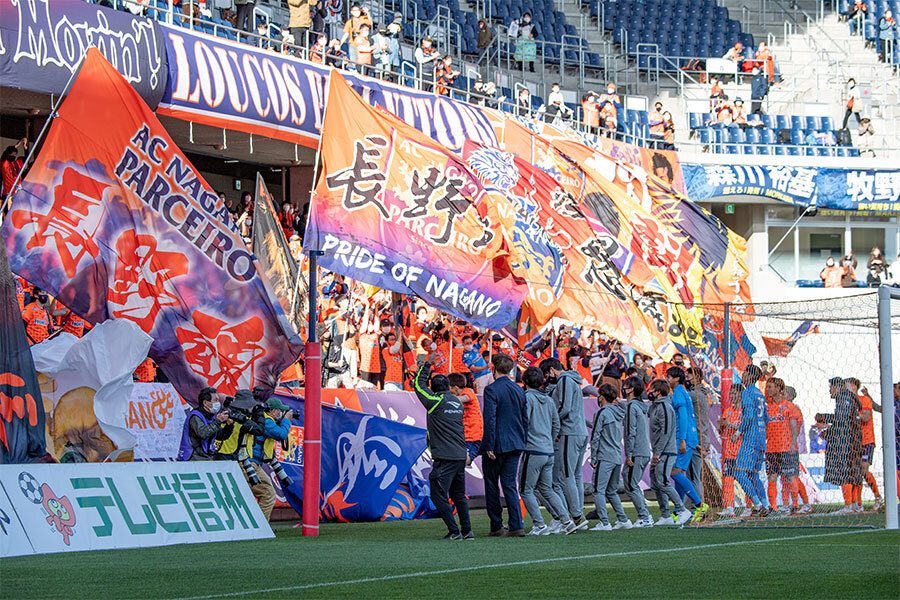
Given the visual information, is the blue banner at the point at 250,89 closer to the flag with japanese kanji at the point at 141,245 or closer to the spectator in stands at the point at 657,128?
the flag with japanese kanji at the point at 141,245

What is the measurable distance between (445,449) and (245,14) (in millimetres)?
14234

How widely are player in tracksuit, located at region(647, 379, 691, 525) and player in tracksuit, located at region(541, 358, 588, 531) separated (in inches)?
44.0

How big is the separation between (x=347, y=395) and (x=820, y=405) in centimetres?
680

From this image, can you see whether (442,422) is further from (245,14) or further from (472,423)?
(245,14)

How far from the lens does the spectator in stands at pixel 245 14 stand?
2506 cm

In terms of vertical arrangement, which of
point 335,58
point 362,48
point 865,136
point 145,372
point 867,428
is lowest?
point 867,428

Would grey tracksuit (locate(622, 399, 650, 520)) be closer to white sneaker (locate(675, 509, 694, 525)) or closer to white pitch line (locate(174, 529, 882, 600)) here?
white sneaker (locate(675, 509, 694, 525))

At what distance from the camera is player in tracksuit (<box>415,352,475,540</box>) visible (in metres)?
13.2

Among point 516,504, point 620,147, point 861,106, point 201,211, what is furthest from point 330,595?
point 861,106

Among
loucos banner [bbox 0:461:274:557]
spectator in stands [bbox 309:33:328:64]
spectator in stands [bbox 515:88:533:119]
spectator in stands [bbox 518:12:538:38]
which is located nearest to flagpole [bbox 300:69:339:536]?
loucos banner [bbox 0:461:274:557]

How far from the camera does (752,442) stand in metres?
16.8

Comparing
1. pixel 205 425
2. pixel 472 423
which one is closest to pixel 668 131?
pixel 472 423

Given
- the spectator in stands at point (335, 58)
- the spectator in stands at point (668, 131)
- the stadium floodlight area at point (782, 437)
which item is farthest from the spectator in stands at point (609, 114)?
the stadium floodlight area at point (782, 437)

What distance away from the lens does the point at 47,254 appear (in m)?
12.8
